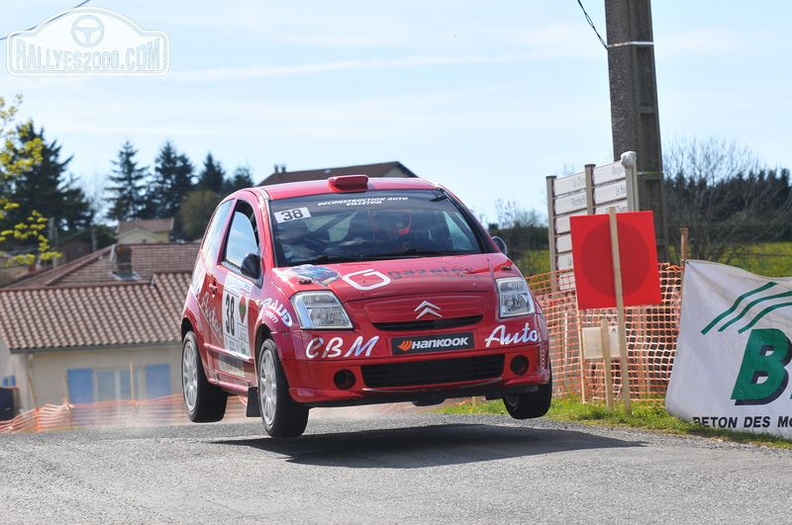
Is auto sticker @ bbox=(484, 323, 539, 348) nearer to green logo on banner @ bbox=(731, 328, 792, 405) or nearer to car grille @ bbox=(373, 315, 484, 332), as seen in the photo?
car grille @ bbox=(373, 315, 484, 332)

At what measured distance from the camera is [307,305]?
31.1 feet

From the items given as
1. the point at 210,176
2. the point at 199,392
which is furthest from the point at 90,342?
the point at 210,176

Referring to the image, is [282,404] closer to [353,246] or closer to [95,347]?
[353,246]

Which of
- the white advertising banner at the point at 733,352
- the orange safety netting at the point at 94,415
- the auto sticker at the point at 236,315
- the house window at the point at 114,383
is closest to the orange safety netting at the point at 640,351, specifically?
the white advertising banner at the point at 733,352

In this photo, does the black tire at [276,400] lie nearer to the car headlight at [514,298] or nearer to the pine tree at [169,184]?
the car headlight at [514,298]

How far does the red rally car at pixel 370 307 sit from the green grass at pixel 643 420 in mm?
1242

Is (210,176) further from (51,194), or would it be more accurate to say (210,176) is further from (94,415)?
(94,415)

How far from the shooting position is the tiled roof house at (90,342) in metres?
49.4

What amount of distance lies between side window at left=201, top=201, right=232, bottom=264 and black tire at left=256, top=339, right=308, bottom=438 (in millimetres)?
1946

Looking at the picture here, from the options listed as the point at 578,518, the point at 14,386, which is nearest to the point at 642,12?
the point at 578,518

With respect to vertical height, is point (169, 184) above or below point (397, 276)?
above

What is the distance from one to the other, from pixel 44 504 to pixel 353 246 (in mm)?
3257

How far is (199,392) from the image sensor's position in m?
12.0

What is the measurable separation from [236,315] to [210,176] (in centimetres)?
13670
